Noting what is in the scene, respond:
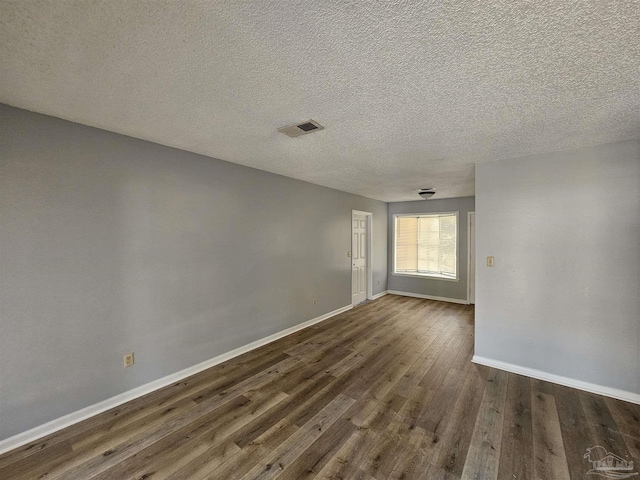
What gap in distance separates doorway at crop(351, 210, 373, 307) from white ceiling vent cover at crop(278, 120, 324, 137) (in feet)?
11.2

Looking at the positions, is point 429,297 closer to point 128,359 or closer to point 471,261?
point 471,261

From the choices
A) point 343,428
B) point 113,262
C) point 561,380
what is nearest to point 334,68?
point 113,262

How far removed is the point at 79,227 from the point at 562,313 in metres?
4.79

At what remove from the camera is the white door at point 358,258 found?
5797 millimetres

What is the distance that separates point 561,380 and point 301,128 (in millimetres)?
3758

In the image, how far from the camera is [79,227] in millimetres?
2191

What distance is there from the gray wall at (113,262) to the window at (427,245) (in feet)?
13.9

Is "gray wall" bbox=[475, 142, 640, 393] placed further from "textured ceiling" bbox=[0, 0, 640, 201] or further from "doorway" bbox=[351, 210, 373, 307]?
"doorway" bbox=[351, 210, 373, 307]

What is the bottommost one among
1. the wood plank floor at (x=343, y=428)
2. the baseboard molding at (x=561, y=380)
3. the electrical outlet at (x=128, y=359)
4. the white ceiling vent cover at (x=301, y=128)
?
the wood plank floor at (x=343, y=428)

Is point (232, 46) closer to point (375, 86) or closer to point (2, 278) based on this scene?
point (375, 86)

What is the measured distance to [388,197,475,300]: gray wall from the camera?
6.01 meters

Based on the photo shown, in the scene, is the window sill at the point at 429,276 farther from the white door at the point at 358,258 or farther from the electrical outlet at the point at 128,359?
the electrical outlet at the point at 128,359

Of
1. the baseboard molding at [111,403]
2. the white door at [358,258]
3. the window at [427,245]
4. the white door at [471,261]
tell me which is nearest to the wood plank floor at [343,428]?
the baseboard molding at [111,403]

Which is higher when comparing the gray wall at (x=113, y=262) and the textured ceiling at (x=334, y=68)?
the textured ceiling at (x=334, y=68)
